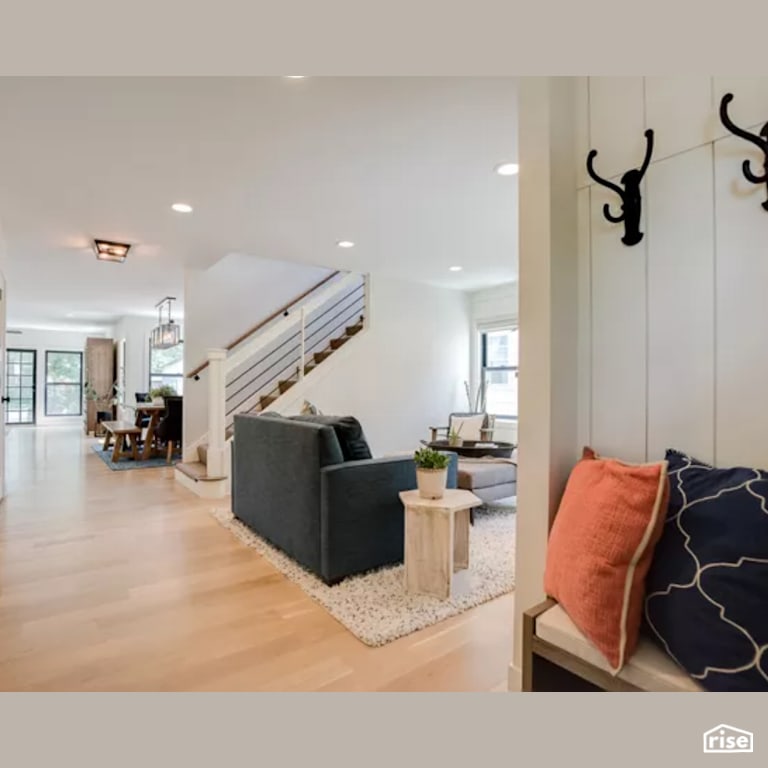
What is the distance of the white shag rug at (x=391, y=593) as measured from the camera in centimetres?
205

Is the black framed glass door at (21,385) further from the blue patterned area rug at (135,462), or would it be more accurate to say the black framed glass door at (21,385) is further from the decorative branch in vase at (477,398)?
the decorative branch in vase at (477,398)

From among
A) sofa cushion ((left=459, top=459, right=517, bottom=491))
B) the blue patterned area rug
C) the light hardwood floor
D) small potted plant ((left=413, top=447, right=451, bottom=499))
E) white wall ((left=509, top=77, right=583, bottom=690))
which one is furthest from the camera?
the blue patterned area rug

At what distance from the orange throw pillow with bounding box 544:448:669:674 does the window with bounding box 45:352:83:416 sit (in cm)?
1422

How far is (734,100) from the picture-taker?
116cm

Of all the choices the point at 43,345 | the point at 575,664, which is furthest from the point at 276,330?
the point at 43,345

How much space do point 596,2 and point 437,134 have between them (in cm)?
141

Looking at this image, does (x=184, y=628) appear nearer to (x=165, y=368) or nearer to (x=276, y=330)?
(x=276, y=330)

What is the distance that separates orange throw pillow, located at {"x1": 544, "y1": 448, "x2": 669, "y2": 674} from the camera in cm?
102

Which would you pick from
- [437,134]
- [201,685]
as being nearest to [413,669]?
[201,685]

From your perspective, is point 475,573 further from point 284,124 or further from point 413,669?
point 284,124

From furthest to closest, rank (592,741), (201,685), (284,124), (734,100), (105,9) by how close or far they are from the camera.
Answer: (284,124) → (201,685) → (105,9) → (734,100) → (592,741)

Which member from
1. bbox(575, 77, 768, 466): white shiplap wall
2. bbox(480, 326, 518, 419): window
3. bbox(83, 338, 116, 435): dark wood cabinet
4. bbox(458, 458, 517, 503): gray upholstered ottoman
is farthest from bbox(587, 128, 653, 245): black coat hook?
bbox(83, 338, 116, 435): dark wood cabinet

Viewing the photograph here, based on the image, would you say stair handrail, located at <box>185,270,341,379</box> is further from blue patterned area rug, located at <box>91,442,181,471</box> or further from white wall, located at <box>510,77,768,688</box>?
white wall, located at <box>510,77,768,688</box>

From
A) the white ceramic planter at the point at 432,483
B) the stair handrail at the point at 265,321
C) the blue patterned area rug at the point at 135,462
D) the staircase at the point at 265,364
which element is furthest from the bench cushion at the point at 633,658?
the blue patterned area rug at the point at 135,462
